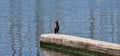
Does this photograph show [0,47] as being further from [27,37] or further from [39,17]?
[39,17]

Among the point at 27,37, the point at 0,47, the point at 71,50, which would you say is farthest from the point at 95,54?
the point at 27,37

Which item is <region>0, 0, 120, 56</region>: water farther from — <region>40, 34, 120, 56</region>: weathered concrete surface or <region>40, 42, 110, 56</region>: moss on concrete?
<region>40, 34, 120, 56</region>: weathered concrete surface

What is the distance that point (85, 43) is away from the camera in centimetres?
4181

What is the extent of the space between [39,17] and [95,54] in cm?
3658

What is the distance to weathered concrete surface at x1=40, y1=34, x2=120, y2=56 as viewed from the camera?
39.0 meters

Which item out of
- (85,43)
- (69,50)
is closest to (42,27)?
(69,50)

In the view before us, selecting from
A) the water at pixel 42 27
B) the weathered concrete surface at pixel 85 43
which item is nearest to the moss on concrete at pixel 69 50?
the weathered concrete surface at pixel 85 43

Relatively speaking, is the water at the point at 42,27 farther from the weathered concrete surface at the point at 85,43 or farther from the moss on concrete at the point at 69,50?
the weathered concrete surface at the point at 85,43

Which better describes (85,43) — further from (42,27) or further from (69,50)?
(42,27)

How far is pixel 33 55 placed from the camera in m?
43.2

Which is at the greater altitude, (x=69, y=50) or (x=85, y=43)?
(x=85, y=43)

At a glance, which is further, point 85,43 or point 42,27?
point 42,27

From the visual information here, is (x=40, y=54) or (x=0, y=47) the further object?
(x=0, y=47)

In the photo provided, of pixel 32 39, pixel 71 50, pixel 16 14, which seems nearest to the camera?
pixel 71 50
